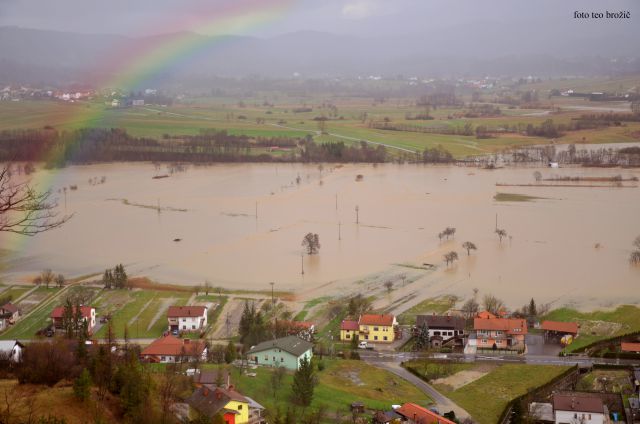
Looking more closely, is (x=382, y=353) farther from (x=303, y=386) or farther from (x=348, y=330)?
(x=303, y=386)

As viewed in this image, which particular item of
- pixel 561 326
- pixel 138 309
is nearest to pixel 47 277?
pixel 138 309

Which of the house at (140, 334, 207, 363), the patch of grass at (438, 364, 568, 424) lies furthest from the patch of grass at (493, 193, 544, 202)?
the house at (140, 334, 207, 363)

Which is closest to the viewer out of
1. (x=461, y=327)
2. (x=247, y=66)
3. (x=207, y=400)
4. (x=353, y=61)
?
(x=207, y=400)

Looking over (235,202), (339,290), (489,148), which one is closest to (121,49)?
(489,148)

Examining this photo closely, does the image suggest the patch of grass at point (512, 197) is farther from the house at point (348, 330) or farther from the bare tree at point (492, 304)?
the house at point (348, 330)

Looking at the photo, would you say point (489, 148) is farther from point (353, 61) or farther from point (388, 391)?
point (353, 61)

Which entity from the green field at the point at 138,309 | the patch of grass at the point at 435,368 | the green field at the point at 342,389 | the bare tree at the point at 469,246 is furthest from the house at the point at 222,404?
the bare tree at the point at 469,246
